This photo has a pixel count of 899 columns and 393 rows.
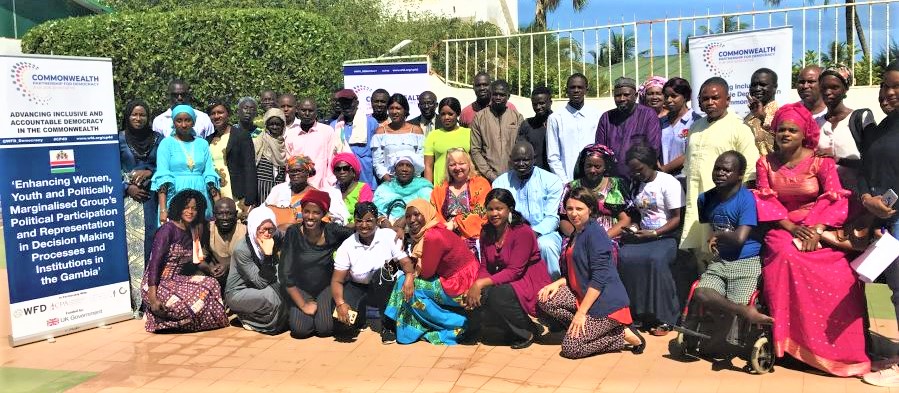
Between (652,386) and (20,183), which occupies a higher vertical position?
(20,183)

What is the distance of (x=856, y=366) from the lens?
4.81 meters

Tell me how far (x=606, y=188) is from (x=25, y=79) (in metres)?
4.34

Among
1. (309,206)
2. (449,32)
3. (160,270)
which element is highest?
(449,32)

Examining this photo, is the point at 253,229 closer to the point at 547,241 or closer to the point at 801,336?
the point at 547,241

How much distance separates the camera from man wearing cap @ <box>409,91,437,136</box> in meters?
8.28

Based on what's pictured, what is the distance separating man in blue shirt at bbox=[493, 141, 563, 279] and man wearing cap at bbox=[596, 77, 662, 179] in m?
0.55

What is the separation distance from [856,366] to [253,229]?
4220 millimetres

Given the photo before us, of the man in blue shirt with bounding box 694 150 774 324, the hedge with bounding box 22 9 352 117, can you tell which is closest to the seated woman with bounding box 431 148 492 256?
the man in blue shirt with bounding box 694 150 774 324

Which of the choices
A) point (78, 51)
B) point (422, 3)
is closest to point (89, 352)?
point (78, 51)

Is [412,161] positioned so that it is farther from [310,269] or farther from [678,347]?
[678,347]

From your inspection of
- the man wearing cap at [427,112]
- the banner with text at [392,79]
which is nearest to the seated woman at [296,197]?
the man wearing cap at [427,112]

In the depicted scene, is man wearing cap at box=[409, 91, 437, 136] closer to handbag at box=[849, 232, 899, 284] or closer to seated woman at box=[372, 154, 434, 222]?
seated woman at box=[372, 154, 434, 222]

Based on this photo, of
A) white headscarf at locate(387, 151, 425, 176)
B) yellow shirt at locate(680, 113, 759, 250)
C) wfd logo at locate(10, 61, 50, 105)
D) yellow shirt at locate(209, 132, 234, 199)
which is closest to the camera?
yellow shirt at locate(680, 113, 759, 250)

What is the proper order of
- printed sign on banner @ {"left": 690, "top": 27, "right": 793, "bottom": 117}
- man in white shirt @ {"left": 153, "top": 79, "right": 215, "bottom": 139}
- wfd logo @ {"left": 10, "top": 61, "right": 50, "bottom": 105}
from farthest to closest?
man in white shirt @ {"left": 153, "top": 79, "right": 215, "bottom": 139}, printed sign on banner @ {"left": 690, "top": 27, "right": 793, "bottom": 117}, wfd logo @ {"left": 10, "top": 61, "right": 50, "bottom": 105}
